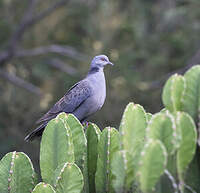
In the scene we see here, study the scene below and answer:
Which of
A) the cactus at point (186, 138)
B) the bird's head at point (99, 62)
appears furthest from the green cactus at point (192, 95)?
the bird's head at point (99, 62)

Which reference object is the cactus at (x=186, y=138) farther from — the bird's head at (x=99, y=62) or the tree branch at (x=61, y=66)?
the tree branch at (x=61, y=66)

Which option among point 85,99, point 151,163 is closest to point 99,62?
point 85,99

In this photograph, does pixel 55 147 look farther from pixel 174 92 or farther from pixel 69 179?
pixel 174 92

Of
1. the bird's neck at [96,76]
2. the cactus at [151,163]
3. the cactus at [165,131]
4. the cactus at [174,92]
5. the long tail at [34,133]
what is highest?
the bird's neck at [96,76]

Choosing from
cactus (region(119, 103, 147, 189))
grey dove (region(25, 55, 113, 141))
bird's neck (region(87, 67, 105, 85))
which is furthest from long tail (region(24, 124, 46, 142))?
cactus (region(119, 103, 147, 189))

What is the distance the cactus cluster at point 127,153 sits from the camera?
2812 millimetres

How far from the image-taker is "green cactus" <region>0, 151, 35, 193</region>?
3623mm

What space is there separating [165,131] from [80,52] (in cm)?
1264

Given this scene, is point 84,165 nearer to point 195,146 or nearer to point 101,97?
point 195,146

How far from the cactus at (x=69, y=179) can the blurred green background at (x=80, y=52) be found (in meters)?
9.05

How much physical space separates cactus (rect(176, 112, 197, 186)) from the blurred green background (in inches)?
369

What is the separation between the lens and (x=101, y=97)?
6000 mm

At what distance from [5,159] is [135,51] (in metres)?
11.5

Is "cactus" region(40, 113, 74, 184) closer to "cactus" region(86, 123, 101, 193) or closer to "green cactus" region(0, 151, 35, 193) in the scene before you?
"green cactus" region(0, 151, 35, 193)
